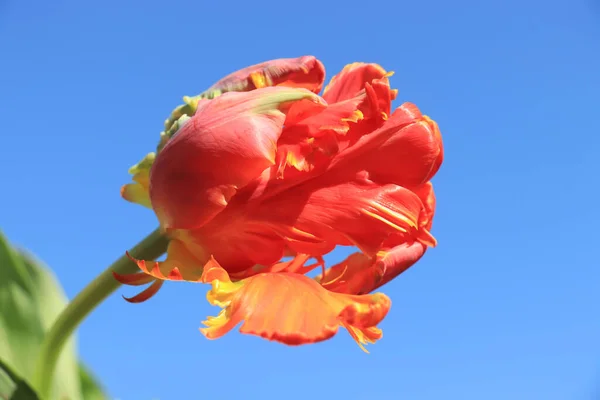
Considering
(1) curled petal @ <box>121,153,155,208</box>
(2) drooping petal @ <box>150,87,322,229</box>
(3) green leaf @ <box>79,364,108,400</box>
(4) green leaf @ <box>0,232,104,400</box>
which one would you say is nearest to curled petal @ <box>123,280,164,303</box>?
(2) drooping petal @ <box>150,87,322,229</box>

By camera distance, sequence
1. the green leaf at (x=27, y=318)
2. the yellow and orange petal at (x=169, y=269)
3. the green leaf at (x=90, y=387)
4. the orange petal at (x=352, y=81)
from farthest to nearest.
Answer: the green leaf at (x=90, y=387) → the green leaf at (x=27, y=318) → the orange petal at (x=352, y=81) → the yellow and orange petal at (x=169, y=269)

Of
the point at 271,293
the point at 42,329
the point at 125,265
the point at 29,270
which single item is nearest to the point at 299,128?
the point at 271,293

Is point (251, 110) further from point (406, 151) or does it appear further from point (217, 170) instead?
point (406, 151)

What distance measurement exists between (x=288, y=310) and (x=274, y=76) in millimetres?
463

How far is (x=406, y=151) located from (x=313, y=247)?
0.72 feet

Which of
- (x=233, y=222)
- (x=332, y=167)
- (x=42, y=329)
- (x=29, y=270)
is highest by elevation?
(x=332, y=167)

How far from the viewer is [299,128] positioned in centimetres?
117

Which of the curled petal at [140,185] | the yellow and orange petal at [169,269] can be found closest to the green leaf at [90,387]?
the curled petal at [140,185]

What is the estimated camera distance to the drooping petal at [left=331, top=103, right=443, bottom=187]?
1153 mm

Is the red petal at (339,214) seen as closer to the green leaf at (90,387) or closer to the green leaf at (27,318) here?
the green leaf at (27,318)

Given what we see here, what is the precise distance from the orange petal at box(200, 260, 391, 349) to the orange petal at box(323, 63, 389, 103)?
40 centimetres

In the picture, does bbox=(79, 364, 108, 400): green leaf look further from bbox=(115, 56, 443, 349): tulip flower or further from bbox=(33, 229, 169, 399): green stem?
bbox=(115, 56, 443, 349): tulip flower

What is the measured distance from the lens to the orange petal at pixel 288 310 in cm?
92

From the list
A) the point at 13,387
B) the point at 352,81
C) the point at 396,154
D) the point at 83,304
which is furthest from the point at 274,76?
the point at 13,387
